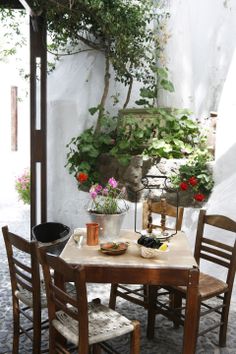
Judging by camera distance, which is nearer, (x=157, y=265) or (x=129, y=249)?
(x=157, y=265)

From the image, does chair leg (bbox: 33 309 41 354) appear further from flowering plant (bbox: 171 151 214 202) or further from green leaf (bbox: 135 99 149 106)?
green leaf (bbox: 135 99 149 106)

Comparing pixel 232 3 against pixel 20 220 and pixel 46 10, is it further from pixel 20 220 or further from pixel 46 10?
pixel 20 220

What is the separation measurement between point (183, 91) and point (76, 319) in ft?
10.8

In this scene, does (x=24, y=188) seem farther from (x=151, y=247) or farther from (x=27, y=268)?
(x=151, y=247)

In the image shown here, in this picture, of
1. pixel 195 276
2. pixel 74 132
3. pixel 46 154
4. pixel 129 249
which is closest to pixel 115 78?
pixel 74 132

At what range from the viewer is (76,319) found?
203cm

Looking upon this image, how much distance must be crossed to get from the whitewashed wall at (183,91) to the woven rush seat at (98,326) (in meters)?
1.95

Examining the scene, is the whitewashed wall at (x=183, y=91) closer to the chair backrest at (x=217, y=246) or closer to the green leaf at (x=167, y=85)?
the green leaf at (x=167, y=85)

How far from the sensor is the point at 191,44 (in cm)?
461

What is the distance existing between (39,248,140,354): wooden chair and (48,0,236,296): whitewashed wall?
1.98 metres

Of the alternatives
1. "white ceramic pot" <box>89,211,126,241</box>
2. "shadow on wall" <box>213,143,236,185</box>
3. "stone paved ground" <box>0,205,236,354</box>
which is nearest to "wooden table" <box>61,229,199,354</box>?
"white ceramic pot" <box>89,211,126,241</box>

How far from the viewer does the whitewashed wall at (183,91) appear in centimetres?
397

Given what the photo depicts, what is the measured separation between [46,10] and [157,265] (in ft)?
A: 11.1

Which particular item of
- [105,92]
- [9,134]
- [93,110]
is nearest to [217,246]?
[93,110]
